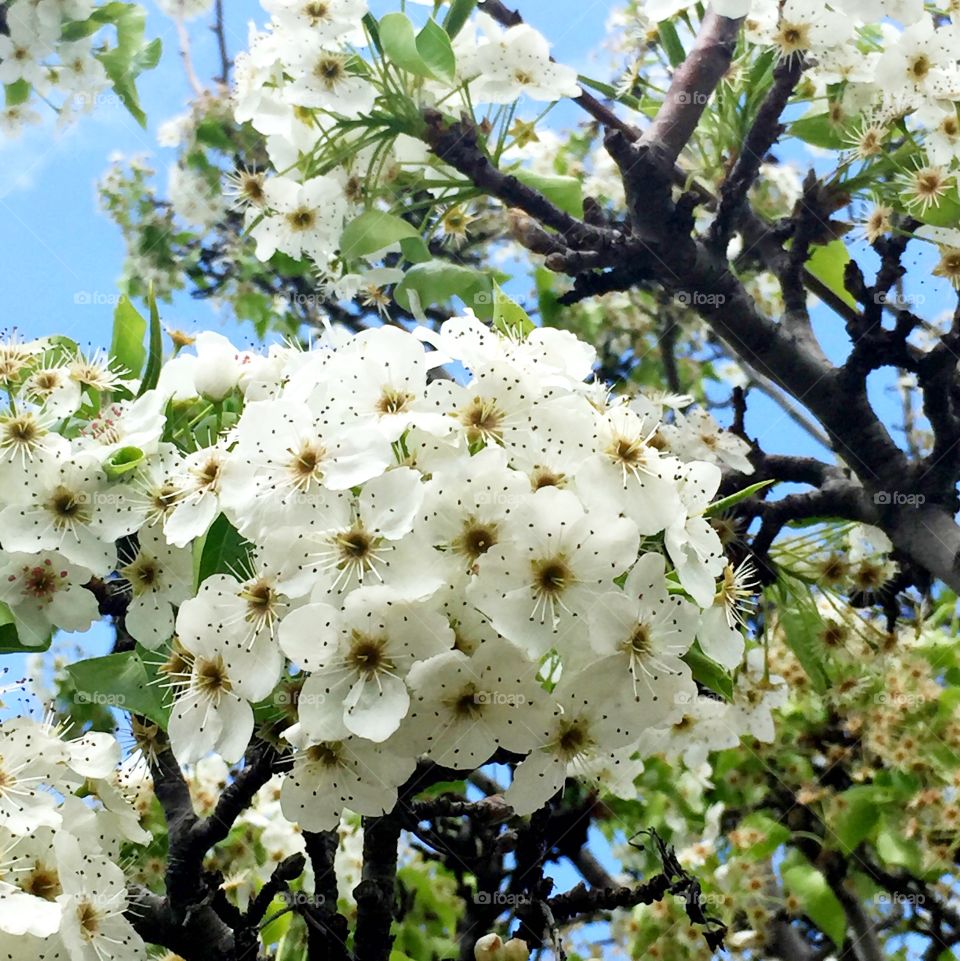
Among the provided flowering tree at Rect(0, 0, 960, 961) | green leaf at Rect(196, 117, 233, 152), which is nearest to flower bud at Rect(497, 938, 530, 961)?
flowering tree at Rect(0, 0, 960, 961)

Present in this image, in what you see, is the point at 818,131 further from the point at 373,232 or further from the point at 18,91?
the point at 18,91

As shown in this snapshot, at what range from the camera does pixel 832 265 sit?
2287 millimetres

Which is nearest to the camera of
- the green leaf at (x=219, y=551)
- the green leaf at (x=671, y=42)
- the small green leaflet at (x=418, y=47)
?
the green leaf at (x=219, y=551)

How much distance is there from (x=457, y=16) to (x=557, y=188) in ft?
1.11

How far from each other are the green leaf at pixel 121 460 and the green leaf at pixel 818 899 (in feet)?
5.42

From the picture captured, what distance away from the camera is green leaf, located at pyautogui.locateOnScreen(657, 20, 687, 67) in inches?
84.3

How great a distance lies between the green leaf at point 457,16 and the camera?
6.27ft

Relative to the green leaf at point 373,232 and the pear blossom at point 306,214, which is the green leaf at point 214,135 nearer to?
the pear blossom at point 306,214

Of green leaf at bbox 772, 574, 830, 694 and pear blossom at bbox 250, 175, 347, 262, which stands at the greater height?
pear blossom at bbox 250, 175, 347, 262

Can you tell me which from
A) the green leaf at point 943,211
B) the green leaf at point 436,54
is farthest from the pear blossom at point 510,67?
the green leaf at point 943,211

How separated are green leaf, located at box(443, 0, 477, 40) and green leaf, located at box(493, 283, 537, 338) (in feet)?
2.59

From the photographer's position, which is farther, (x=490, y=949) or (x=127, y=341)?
(x=127, y=341)

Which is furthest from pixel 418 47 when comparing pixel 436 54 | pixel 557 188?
pixel 557 188

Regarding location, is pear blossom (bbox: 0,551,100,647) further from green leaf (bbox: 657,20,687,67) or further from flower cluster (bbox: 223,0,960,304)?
Answer: green leaf (bbox: 657,20,687,67)
